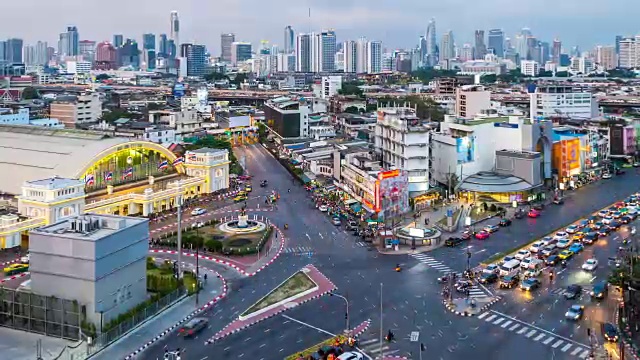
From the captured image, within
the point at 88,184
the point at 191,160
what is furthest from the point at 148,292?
the point at 191,160

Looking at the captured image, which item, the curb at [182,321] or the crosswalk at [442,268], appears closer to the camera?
the curb at [182,321]

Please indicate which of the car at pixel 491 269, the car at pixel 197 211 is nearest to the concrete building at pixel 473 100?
the car at pixel 197 211

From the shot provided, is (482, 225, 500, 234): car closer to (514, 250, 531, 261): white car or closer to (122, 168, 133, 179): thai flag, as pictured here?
(514, 250, 531, 261): white car

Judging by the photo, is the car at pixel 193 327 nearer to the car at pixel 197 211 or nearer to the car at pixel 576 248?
the car at pixel 197 211

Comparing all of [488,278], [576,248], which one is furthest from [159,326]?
[576,248]

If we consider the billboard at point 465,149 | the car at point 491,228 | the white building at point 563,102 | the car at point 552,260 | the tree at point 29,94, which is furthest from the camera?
the tree at point 29,94

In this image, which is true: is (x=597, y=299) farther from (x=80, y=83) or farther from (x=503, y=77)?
(x=80, y=83)

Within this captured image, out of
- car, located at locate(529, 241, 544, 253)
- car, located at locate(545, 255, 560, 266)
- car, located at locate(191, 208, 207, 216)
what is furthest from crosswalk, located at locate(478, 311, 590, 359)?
car, located at locate(191, 208, 207, 216)

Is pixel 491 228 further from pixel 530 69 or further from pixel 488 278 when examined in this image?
pixel 530 69
